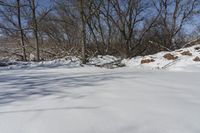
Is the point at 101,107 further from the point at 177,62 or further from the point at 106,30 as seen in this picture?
the point at 106,30

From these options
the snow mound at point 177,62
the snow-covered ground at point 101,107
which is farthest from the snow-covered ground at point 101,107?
the snow mound at point 177,62

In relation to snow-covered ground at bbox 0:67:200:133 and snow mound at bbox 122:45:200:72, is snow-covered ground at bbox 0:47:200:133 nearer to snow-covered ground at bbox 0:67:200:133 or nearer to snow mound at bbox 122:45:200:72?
snow-covered ground at bbox 0:67:200:133

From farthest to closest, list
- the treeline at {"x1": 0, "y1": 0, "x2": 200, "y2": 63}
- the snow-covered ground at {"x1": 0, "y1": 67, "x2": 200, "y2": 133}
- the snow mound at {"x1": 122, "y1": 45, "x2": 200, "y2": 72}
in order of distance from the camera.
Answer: the treeline at {"x1": 0, "y1": 0, "x2": 200, "y2": 63} → the snow mound at {"x1": 122, "y1": 45, "x2": 200, "y2": 72} → the snow-covered ground at {"x1": 0, "y1": 67, "x2": 200, "y2": 133}

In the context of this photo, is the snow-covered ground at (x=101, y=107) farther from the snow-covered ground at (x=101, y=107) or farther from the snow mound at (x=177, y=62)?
the snow mound at (x=177, y=62)

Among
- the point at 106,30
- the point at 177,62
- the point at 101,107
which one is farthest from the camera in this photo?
the point at 106,30

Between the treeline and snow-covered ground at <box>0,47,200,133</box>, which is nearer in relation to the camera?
snow-covered ground at <box>0,47,200,133</box>

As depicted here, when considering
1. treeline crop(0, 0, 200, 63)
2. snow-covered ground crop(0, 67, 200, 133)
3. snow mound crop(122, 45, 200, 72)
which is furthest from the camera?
treeline crop(0, 0, 200, 63)

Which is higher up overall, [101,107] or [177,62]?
[177,62]

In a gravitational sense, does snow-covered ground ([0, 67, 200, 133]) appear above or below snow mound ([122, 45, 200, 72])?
below

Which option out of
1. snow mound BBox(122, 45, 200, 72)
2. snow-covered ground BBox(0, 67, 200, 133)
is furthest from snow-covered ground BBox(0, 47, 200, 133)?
snow mound BBox(122, 45, 200, 72)

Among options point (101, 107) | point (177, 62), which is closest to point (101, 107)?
point (101, 107)

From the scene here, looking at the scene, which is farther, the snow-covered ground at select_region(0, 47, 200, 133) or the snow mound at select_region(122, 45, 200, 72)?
the snow mound at select_region(122, 45, 200, 72)

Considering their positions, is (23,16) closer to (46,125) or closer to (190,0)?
(190,0)

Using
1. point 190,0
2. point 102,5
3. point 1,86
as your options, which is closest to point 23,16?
point 102,5
